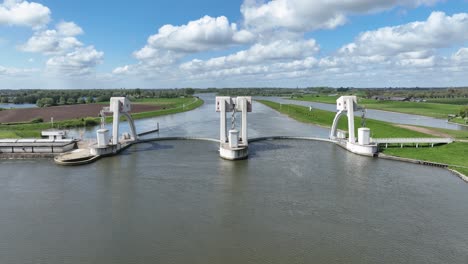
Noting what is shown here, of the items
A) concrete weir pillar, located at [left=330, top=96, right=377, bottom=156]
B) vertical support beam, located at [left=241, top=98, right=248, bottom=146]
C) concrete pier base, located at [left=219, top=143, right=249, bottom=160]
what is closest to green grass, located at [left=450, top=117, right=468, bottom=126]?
concrete weir pillar, located at [left=330, top=96, right=377, bottom=156]

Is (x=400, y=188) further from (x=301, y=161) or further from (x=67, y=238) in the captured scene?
(x=67, y=238)

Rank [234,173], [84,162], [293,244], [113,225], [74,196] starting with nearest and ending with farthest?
[293,244] → [113,225] → [74,196] → [234,173] → [84,162]

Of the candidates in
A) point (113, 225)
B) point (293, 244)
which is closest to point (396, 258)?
point (293, 244)

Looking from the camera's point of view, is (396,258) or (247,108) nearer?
(396,258)

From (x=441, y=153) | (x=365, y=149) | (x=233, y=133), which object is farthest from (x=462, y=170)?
(x=233, y=133)

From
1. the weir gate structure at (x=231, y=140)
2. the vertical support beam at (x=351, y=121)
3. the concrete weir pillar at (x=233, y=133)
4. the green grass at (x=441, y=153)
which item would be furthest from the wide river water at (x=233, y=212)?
the vertical support beam at (x=351, y=121)

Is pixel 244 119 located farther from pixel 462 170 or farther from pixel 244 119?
pixel 462 170
